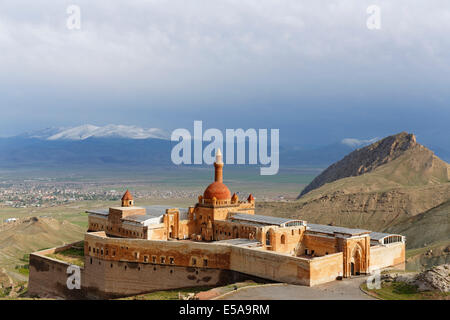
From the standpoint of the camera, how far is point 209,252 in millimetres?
48156

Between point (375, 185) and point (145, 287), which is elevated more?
point (375, 185)

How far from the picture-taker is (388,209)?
94.7 meters

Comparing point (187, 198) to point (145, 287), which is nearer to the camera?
point (145, 287)

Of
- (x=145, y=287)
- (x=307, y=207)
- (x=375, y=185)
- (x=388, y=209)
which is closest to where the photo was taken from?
(x=145, y=287)

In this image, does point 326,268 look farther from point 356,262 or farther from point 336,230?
point 336,230

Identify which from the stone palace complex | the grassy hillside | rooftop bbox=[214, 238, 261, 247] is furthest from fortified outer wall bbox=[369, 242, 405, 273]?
the grassy hillside

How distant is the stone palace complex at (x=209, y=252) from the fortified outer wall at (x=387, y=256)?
0.10 meters

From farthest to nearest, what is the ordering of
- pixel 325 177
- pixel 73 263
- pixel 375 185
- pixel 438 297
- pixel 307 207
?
pixel 325 177
pixel 375 185
pixel 307 207
pixel 73 263
pixel 438 297

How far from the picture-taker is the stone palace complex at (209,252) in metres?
45.6

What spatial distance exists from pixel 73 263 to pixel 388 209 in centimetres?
5961

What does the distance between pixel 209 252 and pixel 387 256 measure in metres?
18.4

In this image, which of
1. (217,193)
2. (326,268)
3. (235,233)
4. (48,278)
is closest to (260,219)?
(235,233)
